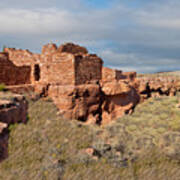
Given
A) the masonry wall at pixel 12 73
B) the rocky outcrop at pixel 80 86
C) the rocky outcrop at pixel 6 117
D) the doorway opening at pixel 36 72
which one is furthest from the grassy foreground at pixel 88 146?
the rocky outcrop at pixel 6 117

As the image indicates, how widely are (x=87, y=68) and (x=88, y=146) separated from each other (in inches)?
171

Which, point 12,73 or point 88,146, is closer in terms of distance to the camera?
point 88,146

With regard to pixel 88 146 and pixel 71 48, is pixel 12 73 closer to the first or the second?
pixel 71 48

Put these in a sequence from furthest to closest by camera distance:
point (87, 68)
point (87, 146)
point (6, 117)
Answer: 1. point (87, 68)
2. point (87, 146)
3. point (6, 117)

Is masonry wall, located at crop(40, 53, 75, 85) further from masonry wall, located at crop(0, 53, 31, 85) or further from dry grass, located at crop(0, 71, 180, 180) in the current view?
dry grass, located at crop(0, 71, 180, 180)

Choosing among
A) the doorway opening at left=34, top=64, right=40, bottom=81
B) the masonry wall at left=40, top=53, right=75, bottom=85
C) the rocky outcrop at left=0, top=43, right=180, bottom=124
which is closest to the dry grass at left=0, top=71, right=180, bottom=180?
the rocky outcrop at left=0, top=43, right=180, bottom=124

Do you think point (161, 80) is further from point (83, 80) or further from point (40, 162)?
point (40, 162)

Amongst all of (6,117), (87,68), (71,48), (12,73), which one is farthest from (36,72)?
(6,117)

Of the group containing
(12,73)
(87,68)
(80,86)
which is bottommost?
(80,86)

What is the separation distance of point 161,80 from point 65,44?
7796 millimetres

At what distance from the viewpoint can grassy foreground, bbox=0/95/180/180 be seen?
27.1 ft

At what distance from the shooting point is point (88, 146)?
389 inches

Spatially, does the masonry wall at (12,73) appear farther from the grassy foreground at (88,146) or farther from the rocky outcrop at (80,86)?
the grassy foreground at (88,146)

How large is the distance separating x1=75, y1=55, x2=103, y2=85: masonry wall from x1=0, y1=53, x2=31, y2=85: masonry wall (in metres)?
3.17
